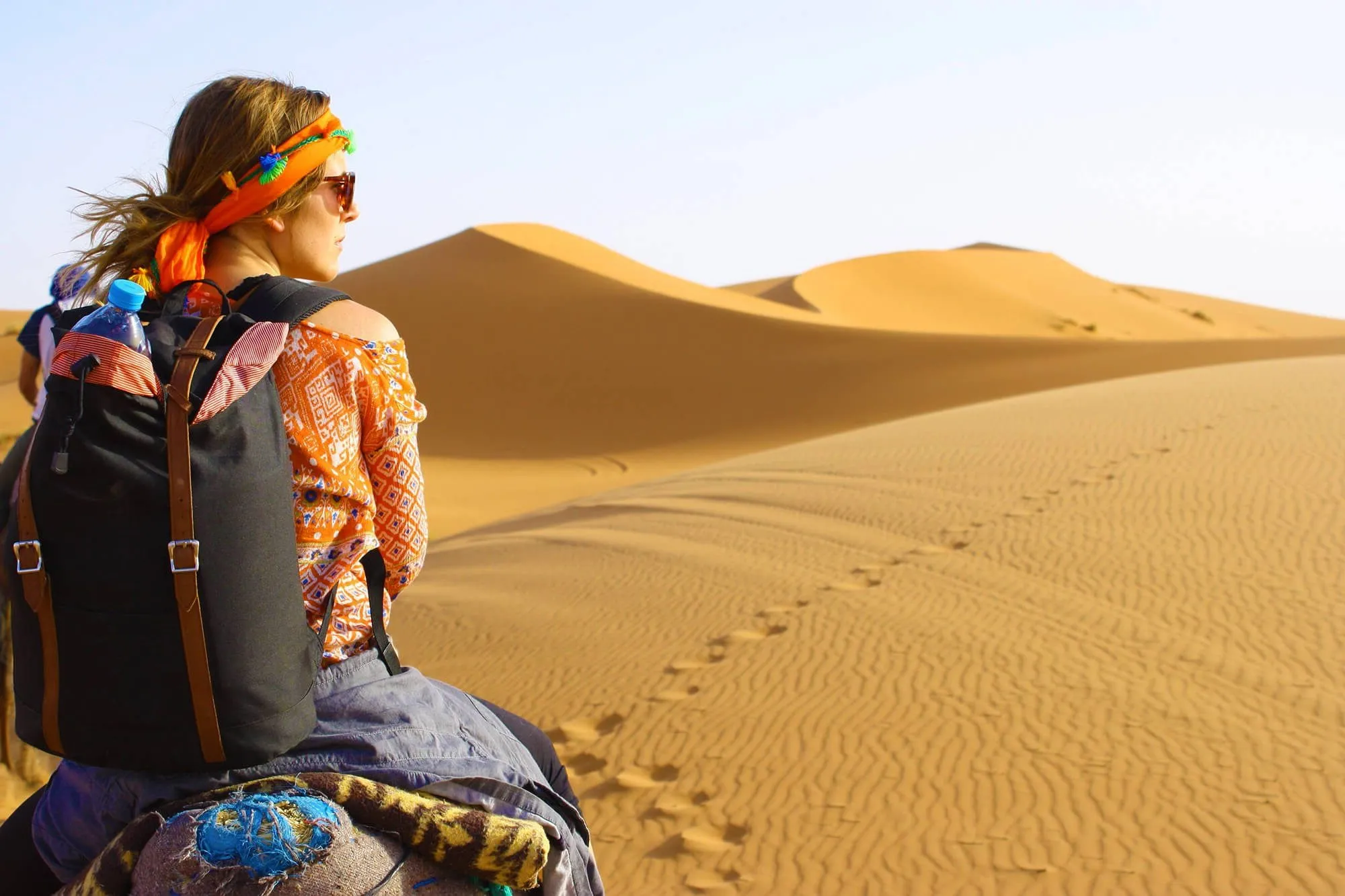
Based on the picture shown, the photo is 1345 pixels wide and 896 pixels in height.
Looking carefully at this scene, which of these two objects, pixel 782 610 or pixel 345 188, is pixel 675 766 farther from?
pixel 345 188

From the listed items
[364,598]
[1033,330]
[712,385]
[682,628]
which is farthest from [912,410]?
[1033,330]

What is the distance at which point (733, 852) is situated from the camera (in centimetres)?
421

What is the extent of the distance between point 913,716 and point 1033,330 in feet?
145

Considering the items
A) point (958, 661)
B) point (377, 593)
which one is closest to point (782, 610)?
point (958, 661)

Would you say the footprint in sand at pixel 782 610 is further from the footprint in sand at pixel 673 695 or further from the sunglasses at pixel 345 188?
the sunglasses at pixel 345 188

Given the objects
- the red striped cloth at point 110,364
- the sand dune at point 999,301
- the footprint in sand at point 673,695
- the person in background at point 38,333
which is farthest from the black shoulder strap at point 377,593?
the sand dune at point 999,301

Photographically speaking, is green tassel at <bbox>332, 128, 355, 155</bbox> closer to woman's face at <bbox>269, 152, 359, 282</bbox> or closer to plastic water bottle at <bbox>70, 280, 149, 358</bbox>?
woman's face at <bbox>269, 152, 359, 282</bbox>

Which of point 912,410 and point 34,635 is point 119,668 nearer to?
point 34,635

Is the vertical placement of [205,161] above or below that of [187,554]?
above

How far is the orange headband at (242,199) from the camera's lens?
180cm

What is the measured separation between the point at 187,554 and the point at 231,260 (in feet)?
1.94

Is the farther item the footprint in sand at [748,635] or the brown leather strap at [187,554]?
the footprint in sand at [748,635]

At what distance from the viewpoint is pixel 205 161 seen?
6.00ft

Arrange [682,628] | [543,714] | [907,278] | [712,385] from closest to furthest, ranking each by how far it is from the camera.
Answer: [543,714] → [682,628] → [712,385] → [907,278]
